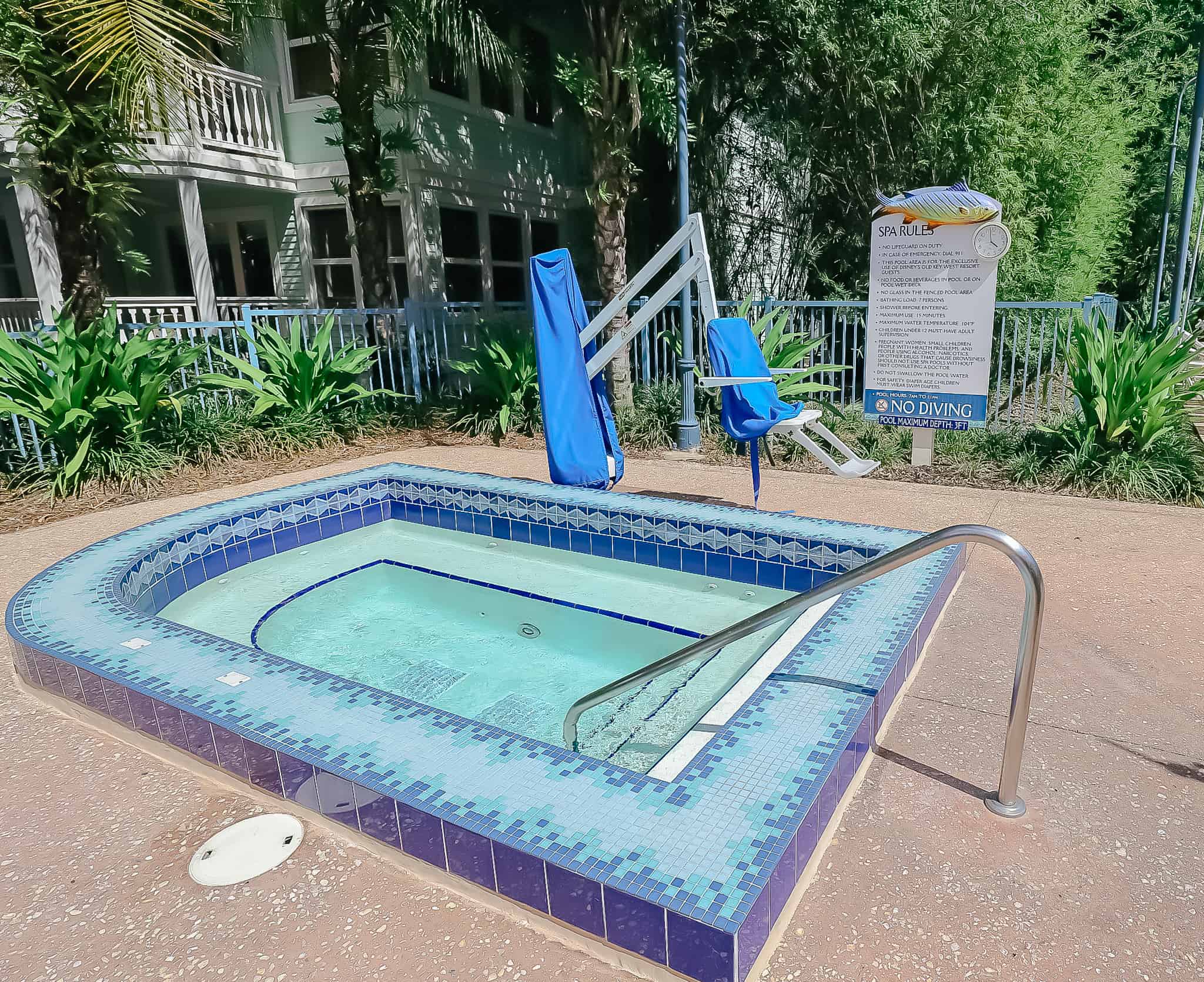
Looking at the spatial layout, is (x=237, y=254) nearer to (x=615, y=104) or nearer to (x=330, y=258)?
(x=330, y=258)

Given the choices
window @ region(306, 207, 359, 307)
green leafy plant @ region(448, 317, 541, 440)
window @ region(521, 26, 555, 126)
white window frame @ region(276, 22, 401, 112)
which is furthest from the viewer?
window @ region(306, 207, 359, 307)

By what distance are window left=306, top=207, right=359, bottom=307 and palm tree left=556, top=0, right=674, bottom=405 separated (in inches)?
232

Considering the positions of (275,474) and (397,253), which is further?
(397,253)

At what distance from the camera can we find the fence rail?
7.09 metres

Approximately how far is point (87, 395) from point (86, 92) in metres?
2.57

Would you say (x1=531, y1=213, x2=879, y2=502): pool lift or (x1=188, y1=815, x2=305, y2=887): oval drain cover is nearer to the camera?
(x1=188, y1=815, x2=305, y2=887): oval drain cover

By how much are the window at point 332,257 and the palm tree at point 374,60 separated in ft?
8.70

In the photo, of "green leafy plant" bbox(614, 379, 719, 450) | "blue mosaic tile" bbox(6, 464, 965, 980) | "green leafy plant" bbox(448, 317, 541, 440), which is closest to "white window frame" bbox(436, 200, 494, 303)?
"green leafy plant" bbox(448, 317, 541, 440)

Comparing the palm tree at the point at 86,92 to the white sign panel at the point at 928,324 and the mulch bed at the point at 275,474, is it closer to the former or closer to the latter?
the mulch bed at the point at 275,474

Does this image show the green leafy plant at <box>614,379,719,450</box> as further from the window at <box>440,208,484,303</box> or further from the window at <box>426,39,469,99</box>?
the window at <box>426,39,469,99</box>

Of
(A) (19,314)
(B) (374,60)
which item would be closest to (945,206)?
(B) (374,60)

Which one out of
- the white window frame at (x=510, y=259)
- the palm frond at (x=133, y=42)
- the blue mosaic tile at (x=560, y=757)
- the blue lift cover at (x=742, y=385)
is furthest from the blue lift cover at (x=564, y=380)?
the white window frame at (x=510, y=259)

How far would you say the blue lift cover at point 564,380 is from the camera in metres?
4.80

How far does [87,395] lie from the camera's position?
A: 6566mm
